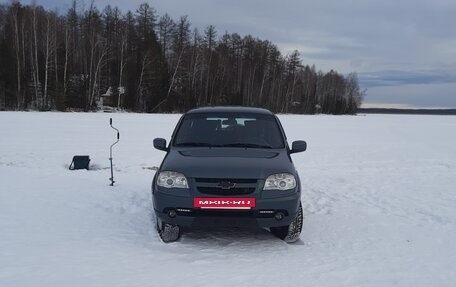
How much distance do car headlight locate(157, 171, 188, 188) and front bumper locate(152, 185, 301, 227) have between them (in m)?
0.07

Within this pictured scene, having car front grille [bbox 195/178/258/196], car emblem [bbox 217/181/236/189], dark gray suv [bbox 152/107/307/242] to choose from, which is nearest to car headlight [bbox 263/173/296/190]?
dark gray suv [bbox 152/107/307/242]

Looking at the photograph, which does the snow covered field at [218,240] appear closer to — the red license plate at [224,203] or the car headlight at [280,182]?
the red license plate at [224,203]

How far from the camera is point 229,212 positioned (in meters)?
4.88

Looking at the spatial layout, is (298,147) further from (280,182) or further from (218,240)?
(218,240)

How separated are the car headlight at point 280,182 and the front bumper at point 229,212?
0.07 meters

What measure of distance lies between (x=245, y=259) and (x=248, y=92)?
2870 inches

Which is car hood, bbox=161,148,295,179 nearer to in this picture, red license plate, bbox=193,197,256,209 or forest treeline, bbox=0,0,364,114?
red license plate, bbox=193,197,256,209

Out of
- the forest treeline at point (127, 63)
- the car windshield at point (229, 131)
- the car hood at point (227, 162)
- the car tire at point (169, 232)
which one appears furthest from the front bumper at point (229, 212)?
the forest treeline at point (127, 63)

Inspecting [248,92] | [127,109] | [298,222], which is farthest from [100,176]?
[248,92]

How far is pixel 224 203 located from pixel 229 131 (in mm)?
1722

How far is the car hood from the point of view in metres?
4.97

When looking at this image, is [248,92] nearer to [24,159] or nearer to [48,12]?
[48,12]

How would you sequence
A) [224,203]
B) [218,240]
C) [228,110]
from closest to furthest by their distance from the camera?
[224,203]
[218,240]
[228,110]

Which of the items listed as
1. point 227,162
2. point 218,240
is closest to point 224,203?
point 227,162
